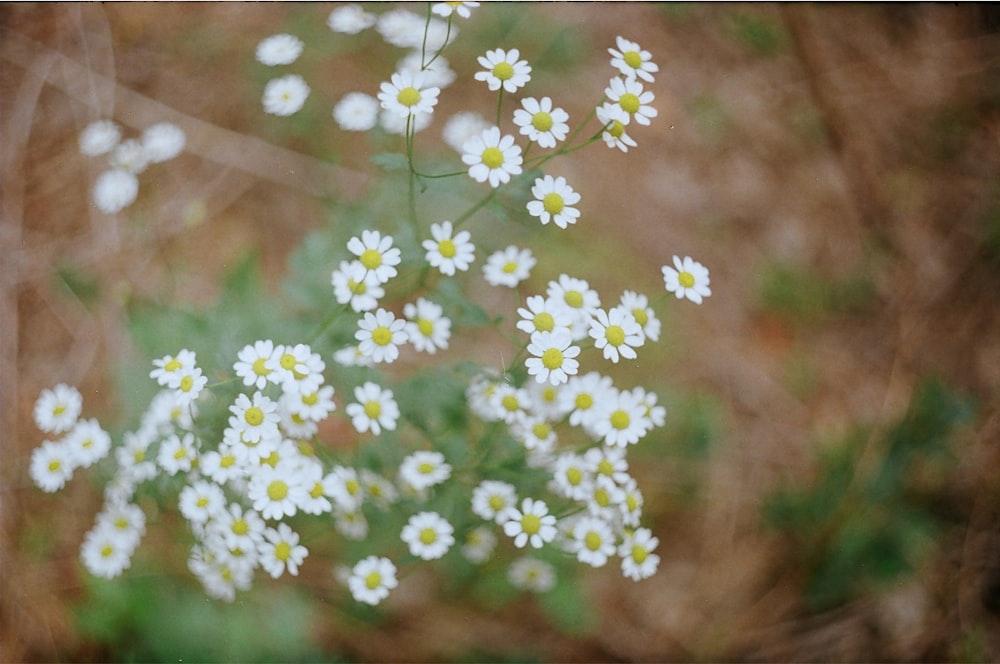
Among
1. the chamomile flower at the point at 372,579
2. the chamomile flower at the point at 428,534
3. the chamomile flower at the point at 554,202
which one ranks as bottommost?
the chamomile flower at the point at 372,579

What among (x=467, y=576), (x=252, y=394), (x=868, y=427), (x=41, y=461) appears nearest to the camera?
(x=252, y=394)

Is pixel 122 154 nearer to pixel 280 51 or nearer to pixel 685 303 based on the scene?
pixel 280 51

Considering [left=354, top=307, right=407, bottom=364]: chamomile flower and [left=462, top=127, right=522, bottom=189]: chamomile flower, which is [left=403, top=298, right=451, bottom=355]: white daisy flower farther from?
[left=462, top=127, right=522, bottom=189]: chamomile flower

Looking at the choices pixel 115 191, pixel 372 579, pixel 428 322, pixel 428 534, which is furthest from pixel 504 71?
pixel 115 191

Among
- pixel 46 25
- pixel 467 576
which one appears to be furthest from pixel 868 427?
pixel 46 25

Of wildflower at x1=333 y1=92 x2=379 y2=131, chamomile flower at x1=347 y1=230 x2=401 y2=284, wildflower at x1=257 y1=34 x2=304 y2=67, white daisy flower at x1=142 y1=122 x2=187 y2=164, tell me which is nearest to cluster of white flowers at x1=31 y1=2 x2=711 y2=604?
chamomile flower at x1=347 y1=230 x2=401 y2=284

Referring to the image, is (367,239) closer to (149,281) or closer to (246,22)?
(149,281)

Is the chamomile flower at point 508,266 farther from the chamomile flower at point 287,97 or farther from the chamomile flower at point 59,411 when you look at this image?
the chamomile flower at point 59,411

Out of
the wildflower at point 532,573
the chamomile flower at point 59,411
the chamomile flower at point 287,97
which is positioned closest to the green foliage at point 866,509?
the wildflower at point 532,573
